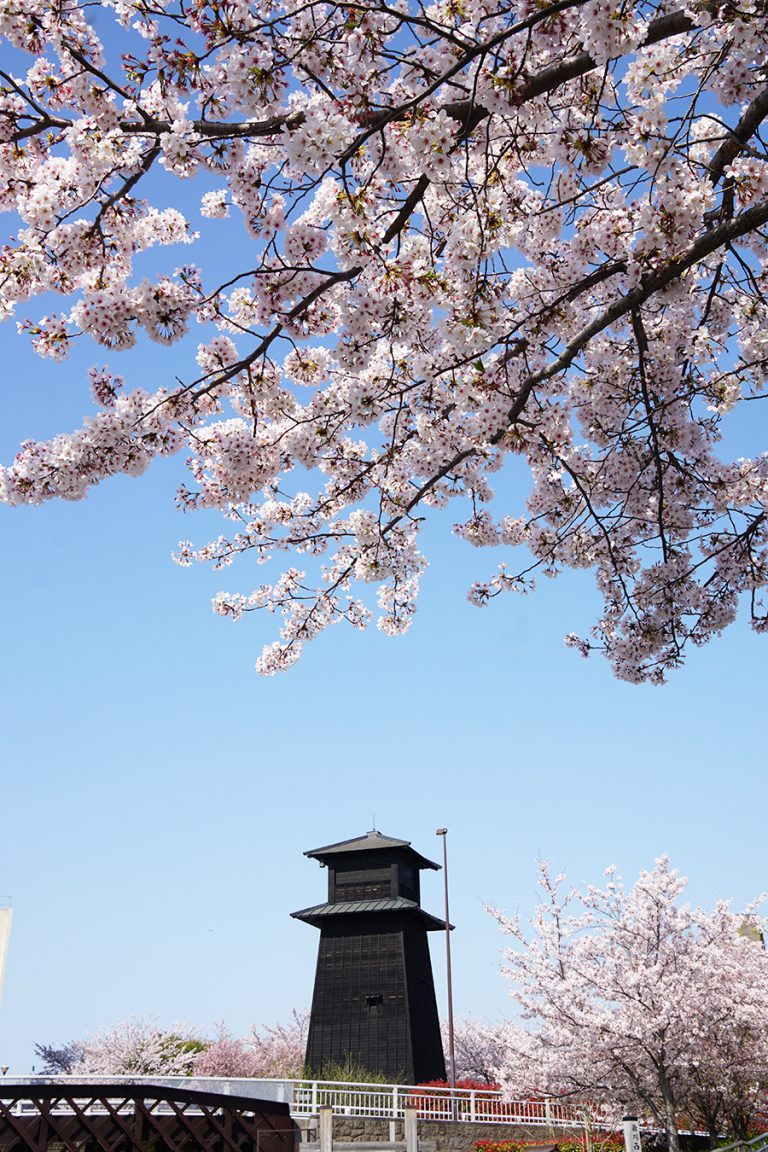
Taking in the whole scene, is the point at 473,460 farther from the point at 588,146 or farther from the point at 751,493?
the point at 588,146

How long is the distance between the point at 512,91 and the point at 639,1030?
13.7 metres

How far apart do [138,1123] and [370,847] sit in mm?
19868

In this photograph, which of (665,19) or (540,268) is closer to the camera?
(665,19)

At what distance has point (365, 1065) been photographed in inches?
1061

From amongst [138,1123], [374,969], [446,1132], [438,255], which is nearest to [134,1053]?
[374,969]

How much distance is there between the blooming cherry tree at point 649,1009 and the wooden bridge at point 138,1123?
4999 mm

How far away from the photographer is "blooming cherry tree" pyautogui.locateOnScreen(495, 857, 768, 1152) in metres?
14.0

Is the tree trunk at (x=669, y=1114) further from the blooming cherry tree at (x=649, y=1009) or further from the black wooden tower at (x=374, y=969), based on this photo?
the black wooden tower at (x=374, y=969)

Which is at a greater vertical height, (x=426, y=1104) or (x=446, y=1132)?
(x=426, y=1104)

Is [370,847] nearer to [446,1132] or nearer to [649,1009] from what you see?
[446,1132]

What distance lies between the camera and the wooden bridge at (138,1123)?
1001cm

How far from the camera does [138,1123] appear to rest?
1091 cm

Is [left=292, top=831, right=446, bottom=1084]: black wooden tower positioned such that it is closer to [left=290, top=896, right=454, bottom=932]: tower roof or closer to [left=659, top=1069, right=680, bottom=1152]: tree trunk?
[left=290, top=896, right=454, bottom=932]: tower roof

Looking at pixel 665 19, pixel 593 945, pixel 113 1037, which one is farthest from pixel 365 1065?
pixel 665 19
